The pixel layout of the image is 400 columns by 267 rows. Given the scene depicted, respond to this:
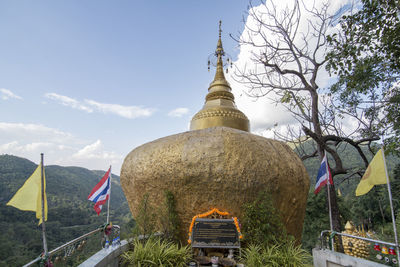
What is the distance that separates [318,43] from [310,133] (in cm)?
465

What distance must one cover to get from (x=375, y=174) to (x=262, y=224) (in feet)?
9.49

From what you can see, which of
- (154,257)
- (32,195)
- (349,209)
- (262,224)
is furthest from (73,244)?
(349,209)

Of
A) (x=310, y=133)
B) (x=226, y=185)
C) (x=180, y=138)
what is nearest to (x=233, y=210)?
(x=226, y=185)

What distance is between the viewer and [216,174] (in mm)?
5977

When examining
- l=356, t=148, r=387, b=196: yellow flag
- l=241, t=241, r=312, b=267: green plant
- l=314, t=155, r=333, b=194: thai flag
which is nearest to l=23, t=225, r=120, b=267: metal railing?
l=241, t=241, r=312, b=267: green plant

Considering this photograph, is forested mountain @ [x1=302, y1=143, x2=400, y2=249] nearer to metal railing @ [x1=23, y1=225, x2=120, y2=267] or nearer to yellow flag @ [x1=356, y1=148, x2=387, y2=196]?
yellow flag @ [x1=356, y1=148, x2=387, y2=196]

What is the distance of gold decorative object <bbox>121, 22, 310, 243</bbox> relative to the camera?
597cm

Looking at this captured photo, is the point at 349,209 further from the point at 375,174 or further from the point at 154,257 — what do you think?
the point at 154,257

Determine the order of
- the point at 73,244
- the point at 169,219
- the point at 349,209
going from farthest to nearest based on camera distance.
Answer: the point at 349,209 → the point at 169,219 → the point at 73,244

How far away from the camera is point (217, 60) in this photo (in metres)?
11.8

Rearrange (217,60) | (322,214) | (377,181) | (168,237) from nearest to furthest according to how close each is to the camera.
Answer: (377,181) → (168,237) → (217,60) → (322,214)

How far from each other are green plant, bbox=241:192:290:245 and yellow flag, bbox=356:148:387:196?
2142 millimetres

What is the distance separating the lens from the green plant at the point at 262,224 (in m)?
5.38

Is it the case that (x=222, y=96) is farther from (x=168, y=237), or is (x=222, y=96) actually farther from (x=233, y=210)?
(x=168, y=237)
